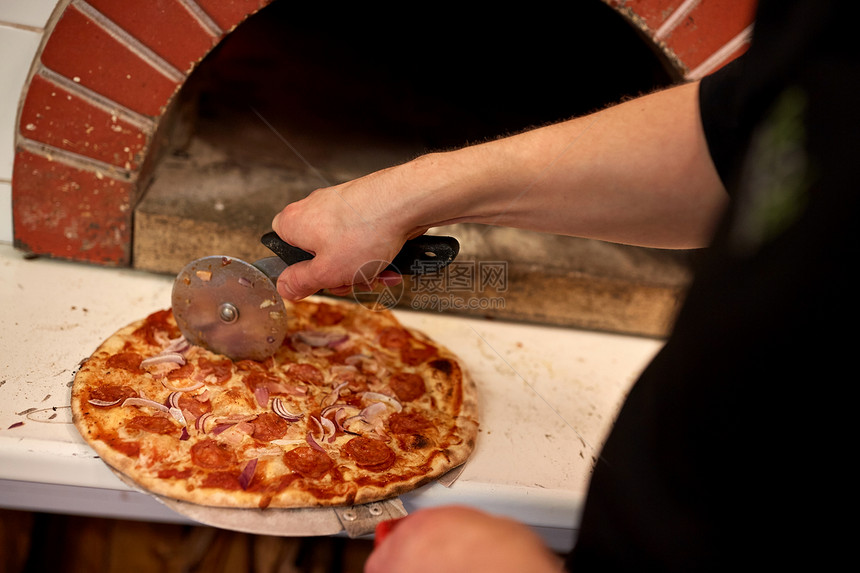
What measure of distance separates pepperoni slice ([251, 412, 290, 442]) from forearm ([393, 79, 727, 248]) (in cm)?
38

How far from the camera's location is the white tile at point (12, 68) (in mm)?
1188

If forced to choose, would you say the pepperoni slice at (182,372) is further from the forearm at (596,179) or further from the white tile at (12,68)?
the white tile at (12,68)

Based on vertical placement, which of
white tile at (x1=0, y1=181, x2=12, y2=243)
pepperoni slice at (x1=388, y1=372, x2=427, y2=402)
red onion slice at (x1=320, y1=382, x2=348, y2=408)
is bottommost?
pepperoni slice at (x1=388, y1=372, x2=427, y2=402)

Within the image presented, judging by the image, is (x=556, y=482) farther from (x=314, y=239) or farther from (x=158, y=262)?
(x=158, y=262)

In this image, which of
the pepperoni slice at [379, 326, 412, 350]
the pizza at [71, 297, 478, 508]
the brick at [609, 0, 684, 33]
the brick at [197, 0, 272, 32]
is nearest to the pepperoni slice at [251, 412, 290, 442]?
the pizza at [71, 297, 478, 508]

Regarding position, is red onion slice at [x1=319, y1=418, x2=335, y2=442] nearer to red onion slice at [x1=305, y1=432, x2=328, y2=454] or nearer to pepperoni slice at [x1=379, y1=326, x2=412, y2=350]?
red onion slice at [x1=305, y1=432, x2=328, y2=454]

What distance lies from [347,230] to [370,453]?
0.35 meters

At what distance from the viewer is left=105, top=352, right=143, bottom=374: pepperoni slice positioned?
1.02 meters

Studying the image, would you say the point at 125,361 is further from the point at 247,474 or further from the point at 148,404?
the point at 247,474

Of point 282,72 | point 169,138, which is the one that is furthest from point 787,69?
point 282,72

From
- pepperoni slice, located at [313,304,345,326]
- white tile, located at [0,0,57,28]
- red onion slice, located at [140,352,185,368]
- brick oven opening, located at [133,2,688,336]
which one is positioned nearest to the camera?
red onion slice, located at [140,352,185,368]

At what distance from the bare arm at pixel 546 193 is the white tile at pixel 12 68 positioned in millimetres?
681

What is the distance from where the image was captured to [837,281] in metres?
0.38

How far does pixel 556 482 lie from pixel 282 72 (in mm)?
1417
